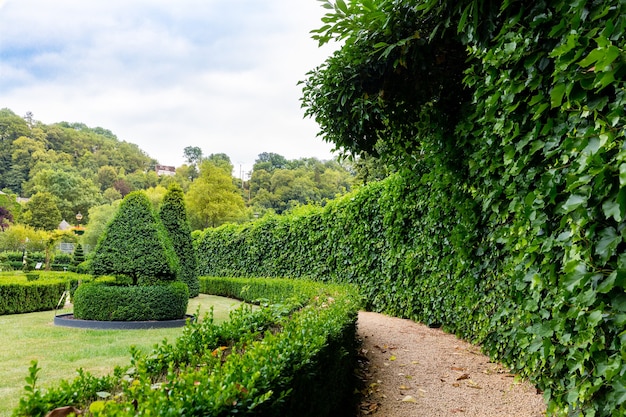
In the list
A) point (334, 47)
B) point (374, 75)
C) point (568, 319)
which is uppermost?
point (334, 47)

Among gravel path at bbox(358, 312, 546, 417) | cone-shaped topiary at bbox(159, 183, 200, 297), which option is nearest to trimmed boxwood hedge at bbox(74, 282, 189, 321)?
cone-shaped topiary at bbox(159, 183, 200, 297)

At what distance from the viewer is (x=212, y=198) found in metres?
32.7

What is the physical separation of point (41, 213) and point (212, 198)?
2461 cm

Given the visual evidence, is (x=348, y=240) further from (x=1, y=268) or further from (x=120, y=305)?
(x=1, y=268)

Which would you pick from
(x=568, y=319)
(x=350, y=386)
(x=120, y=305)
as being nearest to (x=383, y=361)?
(x=350, y=386)

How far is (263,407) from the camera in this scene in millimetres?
1669

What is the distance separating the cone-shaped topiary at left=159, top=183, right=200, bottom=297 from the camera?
1464 centimetres

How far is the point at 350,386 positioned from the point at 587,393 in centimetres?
256

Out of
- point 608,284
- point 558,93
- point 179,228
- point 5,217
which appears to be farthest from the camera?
point 5,217

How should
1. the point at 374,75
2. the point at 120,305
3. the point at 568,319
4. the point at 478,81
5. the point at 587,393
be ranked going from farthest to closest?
1. the point at 120,305
2. the point at 374,75
3. the point at 478,81
4. the point at 568,319
5. the point at 587,393

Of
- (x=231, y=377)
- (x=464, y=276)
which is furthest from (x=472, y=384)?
(x=231, y=377)

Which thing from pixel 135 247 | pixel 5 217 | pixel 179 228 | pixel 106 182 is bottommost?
pixel 135 247

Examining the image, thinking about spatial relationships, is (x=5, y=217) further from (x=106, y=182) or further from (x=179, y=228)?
(x=179, y=228)

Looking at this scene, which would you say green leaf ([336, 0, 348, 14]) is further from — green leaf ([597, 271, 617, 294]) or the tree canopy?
green leaf ([597, 271, 617, 294])
